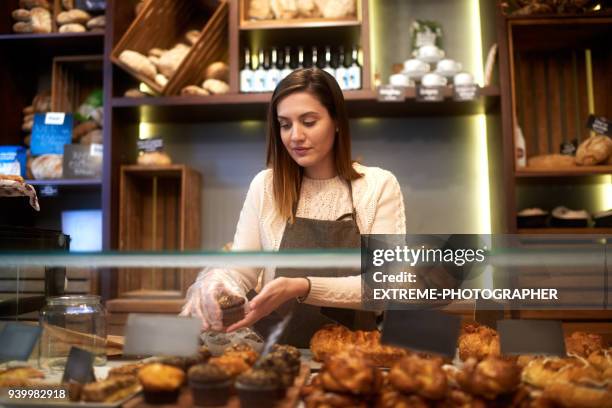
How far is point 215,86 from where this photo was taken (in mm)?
2730

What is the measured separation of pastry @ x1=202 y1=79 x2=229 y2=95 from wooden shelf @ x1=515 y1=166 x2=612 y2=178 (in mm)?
1498

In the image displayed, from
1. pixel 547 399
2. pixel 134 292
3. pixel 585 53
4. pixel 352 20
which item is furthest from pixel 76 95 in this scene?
pixel 547 399

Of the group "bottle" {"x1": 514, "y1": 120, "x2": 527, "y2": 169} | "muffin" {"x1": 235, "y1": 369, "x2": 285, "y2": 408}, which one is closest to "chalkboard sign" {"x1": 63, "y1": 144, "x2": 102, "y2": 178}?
"bottle" {"x1": 514, "y1": 120, "x2": 527, "y2": 169}

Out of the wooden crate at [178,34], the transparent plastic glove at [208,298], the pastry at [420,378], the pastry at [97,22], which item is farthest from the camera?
the pastry at [97,22]

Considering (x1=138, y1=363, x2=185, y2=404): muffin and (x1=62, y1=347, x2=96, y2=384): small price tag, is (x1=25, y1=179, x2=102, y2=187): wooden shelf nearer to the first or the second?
(x1=62, y1=347, x2=96, y2=384): small price tag

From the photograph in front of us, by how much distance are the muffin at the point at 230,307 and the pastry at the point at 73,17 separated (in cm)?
256

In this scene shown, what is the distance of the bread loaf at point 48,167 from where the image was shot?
9.23ft

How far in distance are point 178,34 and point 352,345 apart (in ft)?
8.79

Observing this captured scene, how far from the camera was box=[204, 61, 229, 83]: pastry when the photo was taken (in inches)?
111

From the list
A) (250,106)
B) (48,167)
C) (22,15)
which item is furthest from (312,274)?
(22,15)

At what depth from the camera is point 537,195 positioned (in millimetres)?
2895

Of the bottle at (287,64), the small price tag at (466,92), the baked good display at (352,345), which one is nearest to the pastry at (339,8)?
the bottle at (287,64)

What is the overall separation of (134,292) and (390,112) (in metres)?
2.15

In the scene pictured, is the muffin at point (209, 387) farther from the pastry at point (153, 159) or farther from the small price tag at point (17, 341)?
the pastry at point (153, 159)
